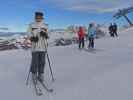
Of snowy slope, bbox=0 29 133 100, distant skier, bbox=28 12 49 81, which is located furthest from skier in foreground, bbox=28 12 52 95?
snowy slope, bbox=0 29 133 100

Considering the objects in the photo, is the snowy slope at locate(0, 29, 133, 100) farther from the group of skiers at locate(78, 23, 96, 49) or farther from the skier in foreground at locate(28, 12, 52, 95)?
the group of skiers at locate(78, 23, 96, 49)

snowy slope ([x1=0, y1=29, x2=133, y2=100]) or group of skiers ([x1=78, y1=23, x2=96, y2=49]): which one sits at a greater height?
group of skiers ([x1=78, y1=23, x2=96, y2=49])

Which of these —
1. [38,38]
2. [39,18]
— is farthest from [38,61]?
[39,18]

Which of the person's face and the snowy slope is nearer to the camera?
the snowy slope

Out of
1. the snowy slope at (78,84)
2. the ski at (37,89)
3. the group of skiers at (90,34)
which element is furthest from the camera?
the group of skiers at (90,34)

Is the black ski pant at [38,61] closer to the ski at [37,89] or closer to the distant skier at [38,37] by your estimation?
the distant skier at [38,37]

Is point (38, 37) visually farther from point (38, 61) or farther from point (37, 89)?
point (37, 89)

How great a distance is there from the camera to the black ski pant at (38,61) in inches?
406

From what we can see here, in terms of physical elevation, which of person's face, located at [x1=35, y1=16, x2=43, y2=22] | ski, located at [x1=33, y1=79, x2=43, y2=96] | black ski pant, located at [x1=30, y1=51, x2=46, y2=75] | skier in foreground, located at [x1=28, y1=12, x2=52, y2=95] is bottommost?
ski, located at [x1=33, y1=79, x2=43, y2=96]

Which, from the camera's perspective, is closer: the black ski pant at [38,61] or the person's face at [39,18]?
the person's face at [39,18]

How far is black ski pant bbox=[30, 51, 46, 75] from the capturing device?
10312 millimetres

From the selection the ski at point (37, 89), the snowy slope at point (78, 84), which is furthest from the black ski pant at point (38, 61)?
the snowy slope at point (78, 84)

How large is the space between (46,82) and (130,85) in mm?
2976

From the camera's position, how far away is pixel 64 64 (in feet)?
48.8
